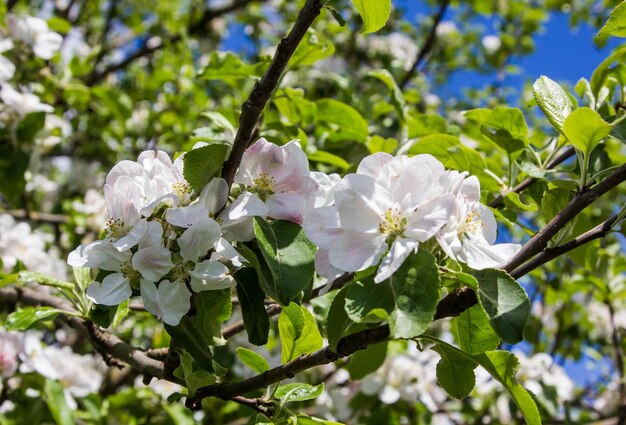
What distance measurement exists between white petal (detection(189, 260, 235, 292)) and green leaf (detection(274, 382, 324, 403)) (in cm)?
23

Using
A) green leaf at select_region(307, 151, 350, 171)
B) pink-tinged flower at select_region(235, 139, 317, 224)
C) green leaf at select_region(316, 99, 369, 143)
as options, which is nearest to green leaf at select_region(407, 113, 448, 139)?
green leaf at select_region(316, 99, 369, 143)

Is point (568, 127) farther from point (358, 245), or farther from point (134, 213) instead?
point (134, 213)

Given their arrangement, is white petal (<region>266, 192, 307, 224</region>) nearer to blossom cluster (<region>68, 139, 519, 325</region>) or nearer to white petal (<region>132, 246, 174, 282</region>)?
blossom cluster (<region>68, 139, 519, 325</region>)

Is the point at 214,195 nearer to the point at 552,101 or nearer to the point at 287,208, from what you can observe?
the point at 287,208

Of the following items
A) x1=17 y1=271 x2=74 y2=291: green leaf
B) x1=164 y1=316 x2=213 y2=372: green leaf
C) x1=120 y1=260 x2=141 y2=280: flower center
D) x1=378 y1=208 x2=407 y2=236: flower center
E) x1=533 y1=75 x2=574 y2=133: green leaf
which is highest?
x1=533 y1=75 x2=574 y2=133: green leaf

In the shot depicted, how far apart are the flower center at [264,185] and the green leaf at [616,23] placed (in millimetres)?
564

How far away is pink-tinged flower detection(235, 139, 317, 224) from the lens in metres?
1.05

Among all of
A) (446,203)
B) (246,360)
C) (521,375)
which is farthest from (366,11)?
(521,375)

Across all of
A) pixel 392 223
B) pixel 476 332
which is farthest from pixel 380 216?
pixel 476 332

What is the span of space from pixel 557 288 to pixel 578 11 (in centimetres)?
231

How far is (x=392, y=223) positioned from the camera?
0.92m

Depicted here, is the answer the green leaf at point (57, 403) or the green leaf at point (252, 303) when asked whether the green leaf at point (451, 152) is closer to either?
the green leaf at point (252, 303)

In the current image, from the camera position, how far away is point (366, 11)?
102 cm

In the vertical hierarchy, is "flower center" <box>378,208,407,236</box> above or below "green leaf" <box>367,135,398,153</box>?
above
